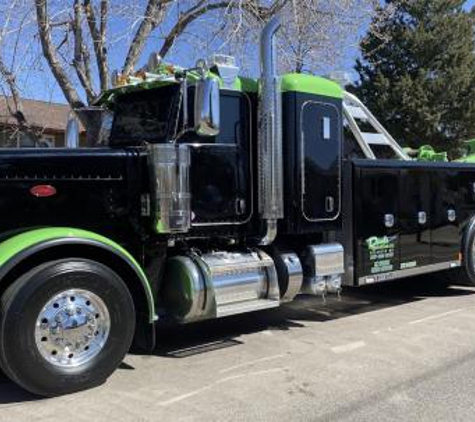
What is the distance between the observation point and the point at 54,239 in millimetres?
5152

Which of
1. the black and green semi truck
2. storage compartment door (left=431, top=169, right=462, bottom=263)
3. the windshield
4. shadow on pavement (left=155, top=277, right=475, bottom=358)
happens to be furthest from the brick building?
storage compartment door (left=431, top=169, right=462, bottom=263)

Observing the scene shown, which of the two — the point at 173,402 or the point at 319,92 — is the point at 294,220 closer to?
the point at 319,92

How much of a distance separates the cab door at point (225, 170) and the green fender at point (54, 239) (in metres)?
0.92

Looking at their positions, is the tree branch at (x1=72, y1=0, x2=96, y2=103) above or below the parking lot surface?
above

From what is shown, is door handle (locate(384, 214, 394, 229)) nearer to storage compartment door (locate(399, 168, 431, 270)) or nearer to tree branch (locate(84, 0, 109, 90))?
storage compartment door (locate(399, 168, 431, 270))

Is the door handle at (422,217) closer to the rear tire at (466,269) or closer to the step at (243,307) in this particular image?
the rear tire at (466,269)

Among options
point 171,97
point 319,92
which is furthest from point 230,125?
point 319,92

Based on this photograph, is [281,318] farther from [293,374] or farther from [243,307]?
[293,374]

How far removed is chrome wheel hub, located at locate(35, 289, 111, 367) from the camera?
5117 mm

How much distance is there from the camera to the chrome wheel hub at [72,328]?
16.8ft

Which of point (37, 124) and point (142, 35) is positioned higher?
point (142, 35)

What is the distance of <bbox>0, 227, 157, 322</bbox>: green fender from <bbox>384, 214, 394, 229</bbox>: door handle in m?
3.20

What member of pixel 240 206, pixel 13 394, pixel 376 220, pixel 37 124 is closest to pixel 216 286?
pixel 240 206

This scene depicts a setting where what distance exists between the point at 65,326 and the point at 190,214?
5.08 feet
